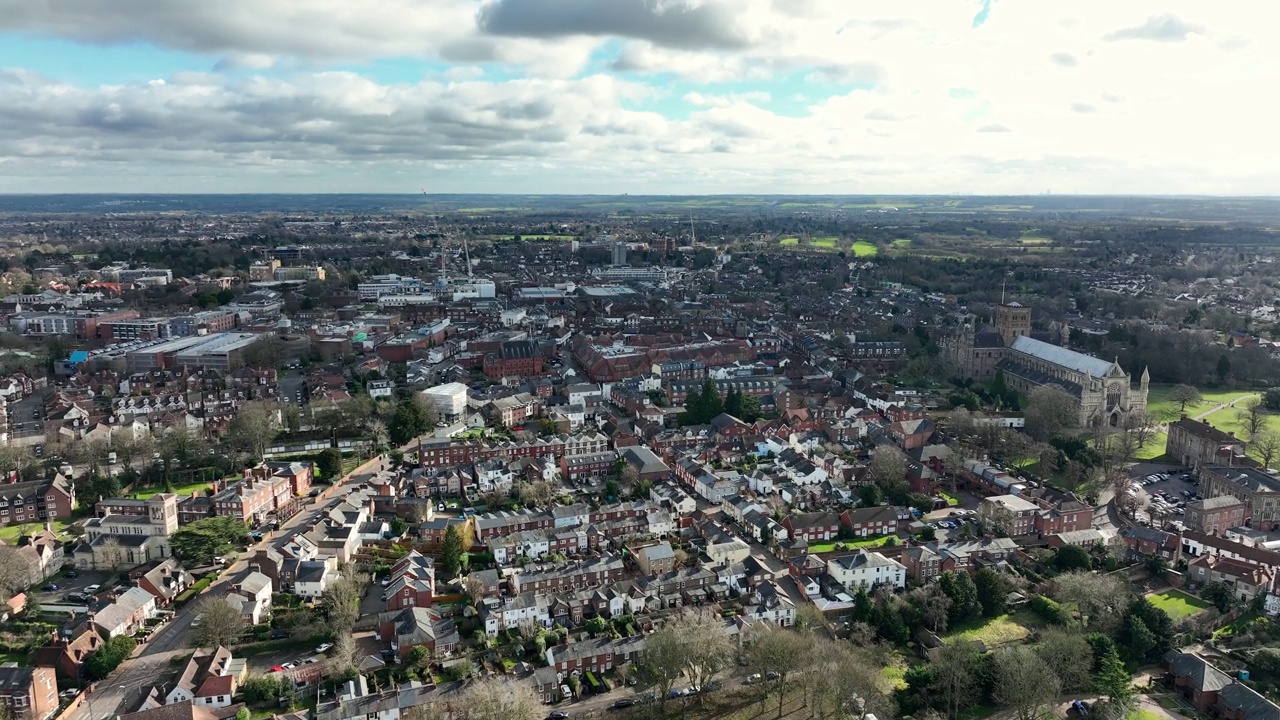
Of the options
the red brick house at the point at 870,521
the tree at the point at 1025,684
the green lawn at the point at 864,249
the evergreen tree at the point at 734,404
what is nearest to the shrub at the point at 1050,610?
the tree at the point at 1025,684

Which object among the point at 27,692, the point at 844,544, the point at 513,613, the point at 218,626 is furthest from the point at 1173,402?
the point at 27,692

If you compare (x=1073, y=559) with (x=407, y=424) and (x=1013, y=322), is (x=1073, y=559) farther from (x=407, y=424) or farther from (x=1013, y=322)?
(x=1013, y=322)

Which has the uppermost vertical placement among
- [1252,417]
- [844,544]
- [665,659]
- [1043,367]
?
[1043,367]

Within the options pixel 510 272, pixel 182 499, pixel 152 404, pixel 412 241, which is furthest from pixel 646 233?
pixel 182 499

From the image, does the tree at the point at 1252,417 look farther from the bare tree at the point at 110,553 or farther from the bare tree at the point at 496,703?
the bare tree at the point at 110,553

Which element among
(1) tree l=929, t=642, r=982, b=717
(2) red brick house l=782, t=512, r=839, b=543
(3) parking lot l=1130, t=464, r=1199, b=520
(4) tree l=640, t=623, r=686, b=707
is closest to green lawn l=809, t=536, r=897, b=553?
(2) red brick house l=782, t=512, r=839, b=543

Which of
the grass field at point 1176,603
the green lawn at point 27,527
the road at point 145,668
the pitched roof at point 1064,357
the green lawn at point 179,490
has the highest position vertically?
the pitched roof at point 1064,357
